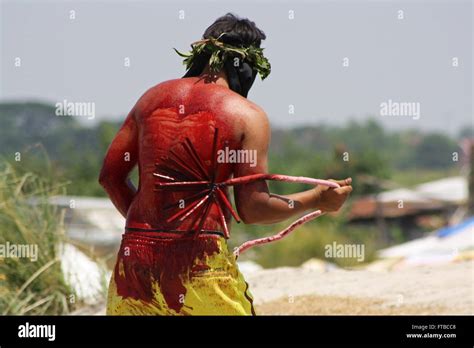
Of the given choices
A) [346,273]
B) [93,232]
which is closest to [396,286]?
[346,273]

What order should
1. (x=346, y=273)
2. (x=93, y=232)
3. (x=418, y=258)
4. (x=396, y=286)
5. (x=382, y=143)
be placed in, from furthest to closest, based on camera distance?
(x=382, y=143) < (x=93, y=232) < (x=418, y=258) < (x=346, y=273) < (x=396, y=286)

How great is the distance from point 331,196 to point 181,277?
64cm

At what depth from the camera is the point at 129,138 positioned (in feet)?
13.1

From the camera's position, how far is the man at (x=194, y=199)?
379 cm

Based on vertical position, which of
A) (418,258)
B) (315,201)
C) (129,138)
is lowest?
(418,258)

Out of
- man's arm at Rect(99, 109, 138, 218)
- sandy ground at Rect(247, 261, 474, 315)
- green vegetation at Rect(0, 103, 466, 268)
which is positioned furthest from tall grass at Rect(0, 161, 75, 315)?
man's arm at Rect(99, 109, 138, 218)

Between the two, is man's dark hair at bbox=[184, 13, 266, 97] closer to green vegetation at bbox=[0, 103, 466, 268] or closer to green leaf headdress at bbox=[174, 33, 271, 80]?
green leaf headdress at bbox=[174, 33, 271, 80]

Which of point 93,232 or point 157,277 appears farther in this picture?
point 93,232

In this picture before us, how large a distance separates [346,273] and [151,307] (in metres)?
5.09

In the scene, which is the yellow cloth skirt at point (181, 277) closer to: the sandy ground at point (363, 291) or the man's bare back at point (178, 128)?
the man's bare back at point (178, 128)

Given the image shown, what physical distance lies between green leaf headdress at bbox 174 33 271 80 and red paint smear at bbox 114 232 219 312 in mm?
680

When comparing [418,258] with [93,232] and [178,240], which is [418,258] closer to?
[93,232]

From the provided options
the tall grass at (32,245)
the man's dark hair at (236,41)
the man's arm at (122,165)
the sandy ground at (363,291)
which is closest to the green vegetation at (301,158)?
the tall grass at (32,245)
